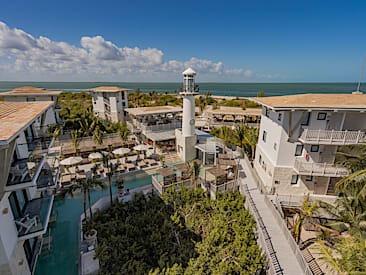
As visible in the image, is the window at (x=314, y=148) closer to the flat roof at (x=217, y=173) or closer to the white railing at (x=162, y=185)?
the flat roof at (x=217, y=173)

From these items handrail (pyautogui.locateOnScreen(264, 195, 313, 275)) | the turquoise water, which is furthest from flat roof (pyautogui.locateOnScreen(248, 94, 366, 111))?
the turquoise water

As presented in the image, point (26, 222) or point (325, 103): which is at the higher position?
point (325, 103)

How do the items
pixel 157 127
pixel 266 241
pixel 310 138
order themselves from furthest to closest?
pixel 157 127
pixel 310 138
pixel 266 241

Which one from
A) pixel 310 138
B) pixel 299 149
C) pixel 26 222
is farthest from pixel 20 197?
pixel 299 149

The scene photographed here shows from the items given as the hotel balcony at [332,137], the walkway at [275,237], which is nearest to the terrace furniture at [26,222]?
the walkway at [275,237]

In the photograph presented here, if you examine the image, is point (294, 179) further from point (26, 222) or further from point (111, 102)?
point (111, 102)

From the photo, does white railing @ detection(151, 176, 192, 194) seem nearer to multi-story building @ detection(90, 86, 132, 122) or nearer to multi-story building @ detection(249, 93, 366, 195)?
multi-story building @ detection(249, 93, 366, 195)
